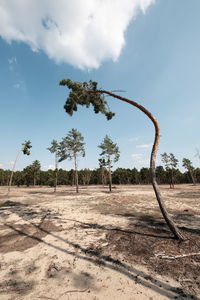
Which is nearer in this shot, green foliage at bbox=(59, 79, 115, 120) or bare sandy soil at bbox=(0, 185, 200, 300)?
bare sandy soil at bbox=(0, 185, 200, 300)

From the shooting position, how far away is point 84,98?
30.9 ft

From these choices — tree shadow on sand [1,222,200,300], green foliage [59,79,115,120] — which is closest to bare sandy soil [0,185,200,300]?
tree shadow on sand [1,222,200,300]

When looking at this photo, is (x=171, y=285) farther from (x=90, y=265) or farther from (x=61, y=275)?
(x=61, y=275)

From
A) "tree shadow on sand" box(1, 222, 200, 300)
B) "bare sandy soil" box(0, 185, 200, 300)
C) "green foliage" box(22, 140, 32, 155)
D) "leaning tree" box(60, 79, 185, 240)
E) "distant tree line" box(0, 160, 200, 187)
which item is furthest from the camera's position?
"distant tree line" box(0, 160, 200, 187)

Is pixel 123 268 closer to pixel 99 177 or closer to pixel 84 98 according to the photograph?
pixel 84 98

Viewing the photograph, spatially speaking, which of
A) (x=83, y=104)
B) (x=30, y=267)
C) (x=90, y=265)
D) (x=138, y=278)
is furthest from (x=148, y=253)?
(x=83, y=104)

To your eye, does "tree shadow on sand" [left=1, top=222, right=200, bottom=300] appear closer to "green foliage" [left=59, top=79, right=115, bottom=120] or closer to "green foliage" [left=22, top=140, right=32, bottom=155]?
"green foliage" [left=59, top=79, right=115, bottom=120]

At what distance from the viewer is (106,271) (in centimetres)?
455

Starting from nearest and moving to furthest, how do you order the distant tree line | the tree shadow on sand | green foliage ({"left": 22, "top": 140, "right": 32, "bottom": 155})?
the tree shadow on sand, green foliage ({"left": 22, "top": 140, "right": 32, "bottom": 155}), the distant tree line

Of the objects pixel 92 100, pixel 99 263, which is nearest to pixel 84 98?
pixel 92 100

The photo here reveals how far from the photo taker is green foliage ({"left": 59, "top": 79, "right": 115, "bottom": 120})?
878cm

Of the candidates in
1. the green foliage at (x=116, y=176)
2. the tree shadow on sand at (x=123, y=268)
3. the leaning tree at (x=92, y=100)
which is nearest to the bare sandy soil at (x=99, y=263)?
the tree shadow on sand at (x=123, y=268)

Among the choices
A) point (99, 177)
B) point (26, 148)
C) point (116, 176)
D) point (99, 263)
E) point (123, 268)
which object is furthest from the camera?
point (116, 176)

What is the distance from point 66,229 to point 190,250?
6168mm
